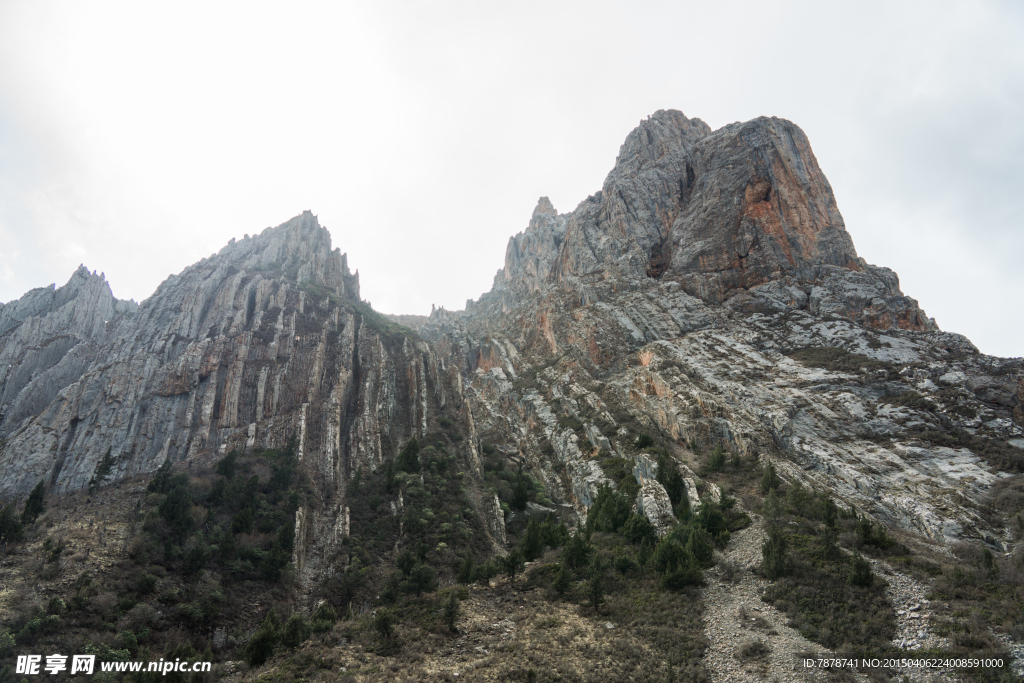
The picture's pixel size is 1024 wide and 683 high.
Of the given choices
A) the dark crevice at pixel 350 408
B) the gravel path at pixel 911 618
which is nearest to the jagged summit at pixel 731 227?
the dark crevice at pixel 350 408

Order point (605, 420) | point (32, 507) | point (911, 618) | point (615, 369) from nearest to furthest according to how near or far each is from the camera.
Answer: point (911, 618) → point (32, 507) → point (605, 420) → point (615, 369)

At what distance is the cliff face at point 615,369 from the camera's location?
131 feet

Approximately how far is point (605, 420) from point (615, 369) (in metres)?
10.4

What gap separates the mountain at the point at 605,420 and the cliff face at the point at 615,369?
38cm

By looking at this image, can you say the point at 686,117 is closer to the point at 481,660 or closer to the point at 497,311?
the point at 497,311

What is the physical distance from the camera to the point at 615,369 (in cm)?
6619

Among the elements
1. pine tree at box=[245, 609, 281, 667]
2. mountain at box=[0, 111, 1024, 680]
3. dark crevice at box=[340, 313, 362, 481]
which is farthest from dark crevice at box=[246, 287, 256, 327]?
pine tree at box=[245, 609, 281, 667]

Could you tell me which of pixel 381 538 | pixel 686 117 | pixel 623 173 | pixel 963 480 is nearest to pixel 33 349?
pixel 381 538

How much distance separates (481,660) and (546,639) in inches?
154

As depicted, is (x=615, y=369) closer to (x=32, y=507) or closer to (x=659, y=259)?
(x=659, y=259)

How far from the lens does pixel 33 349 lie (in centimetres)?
7812

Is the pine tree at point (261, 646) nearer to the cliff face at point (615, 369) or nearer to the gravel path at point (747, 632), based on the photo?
the gravel path at point (747, 632)

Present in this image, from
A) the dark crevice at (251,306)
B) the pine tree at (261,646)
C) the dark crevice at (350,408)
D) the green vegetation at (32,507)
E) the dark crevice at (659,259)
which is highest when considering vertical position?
the dark crevice at (659,259)

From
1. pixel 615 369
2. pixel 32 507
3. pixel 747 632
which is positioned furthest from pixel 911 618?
pixel 32 507
